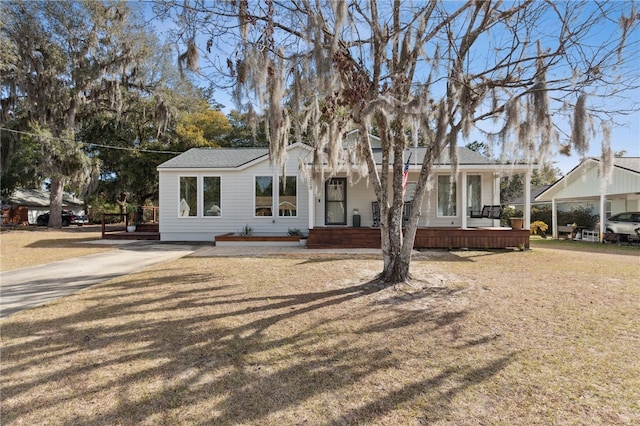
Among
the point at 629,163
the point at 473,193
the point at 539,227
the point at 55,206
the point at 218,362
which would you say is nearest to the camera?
the point at 218,362

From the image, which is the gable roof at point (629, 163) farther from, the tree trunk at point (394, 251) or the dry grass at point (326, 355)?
the tree trunk at point (394, 251)

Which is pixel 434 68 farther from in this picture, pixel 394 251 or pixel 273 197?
pixel 273 197

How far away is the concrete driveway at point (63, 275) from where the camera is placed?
5.00m

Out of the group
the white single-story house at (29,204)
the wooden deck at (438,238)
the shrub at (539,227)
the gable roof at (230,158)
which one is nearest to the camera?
the wooden deck at (438,238)

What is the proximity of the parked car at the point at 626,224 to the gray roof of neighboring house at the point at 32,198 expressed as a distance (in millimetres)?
42935

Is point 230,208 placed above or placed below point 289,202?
below

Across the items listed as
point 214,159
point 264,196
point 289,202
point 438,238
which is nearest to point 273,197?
point 264,196

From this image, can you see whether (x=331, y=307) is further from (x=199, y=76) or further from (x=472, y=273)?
(x=199, y=76)

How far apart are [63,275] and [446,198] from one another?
11.7 meters

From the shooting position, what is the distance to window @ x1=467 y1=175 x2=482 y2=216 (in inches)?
483

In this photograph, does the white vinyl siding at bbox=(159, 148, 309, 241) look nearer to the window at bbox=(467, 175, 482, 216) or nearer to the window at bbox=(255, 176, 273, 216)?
the window at bbox=(255, 176, 273, 216)

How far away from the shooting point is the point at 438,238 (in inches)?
427

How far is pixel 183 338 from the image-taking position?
137 inches

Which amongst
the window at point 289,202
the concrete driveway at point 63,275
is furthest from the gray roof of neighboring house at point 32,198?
the window at point 289,202
